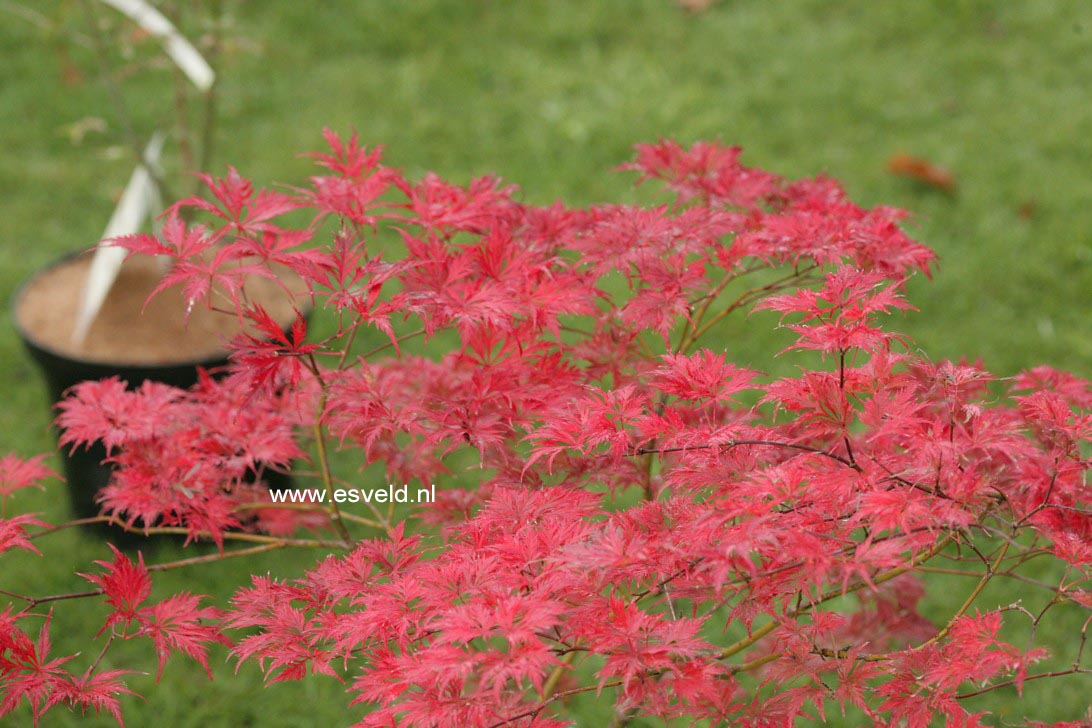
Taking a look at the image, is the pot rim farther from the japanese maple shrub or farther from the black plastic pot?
the japanese maple shrub

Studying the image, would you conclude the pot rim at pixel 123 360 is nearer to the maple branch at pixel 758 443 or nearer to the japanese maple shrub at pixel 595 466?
the japanese maple shrub at pixel 595 466

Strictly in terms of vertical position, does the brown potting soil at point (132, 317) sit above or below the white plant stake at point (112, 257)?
below

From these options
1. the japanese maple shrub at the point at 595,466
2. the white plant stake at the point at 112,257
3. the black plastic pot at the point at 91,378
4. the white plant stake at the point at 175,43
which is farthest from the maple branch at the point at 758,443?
the white plant stake at the point at 175,43

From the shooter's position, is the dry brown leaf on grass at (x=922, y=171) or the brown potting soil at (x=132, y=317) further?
the dry brown leaf on grass at (x=922, y=171)

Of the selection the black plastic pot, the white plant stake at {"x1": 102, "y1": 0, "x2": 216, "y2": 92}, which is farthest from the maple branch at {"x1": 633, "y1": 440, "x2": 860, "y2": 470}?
the white plant stake at {"x1": 102, "y1": 0, "x2": 216, "y2": 92}

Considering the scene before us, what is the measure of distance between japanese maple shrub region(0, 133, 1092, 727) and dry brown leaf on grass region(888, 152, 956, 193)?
236 cm

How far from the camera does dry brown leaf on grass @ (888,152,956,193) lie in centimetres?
394

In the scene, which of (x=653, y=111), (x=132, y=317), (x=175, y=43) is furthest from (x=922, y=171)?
(x=132, y=317)

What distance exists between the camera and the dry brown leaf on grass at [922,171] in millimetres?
3939

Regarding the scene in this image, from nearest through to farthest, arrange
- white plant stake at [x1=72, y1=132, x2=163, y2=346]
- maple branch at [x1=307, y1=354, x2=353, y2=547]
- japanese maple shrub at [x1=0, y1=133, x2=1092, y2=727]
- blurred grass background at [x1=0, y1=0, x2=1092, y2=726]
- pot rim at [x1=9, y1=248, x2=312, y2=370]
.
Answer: japanese maple shrub at [x1=0, y1=133, x2=1092, y2=727], maple branch at [x1=307, y1=354, x2=353, y2=547], pot rim at [x1=9, y1=248, x2=312, y2=370], white plant stake at [x1=72, y1=132, x2=163, y2=346], blurred grass background at [x1=0, y1=0, x2=1092, y2=726]

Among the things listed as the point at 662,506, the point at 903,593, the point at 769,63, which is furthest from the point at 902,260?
the point at 769,63

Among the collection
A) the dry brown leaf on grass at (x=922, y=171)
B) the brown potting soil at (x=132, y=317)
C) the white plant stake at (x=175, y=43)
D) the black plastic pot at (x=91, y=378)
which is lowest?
the black plastic pot at (x=91, y=378)

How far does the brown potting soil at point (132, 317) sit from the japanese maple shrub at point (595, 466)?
3.08 ft

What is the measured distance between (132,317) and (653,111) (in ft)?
7.59
